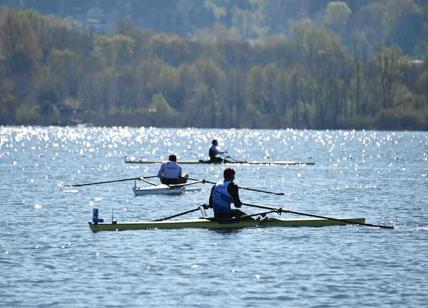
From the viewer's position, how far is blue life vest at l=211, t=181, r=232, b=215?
133 feet

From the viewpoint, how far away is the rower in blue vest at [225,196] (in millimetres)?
40469

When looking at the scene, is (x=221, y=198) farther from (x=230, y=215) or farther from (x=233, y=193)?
(x=230, y=215)

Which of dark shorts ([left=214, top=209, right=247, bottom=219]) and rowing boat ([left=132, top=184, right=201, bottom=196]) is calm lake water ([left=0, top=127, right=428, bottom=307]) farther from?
dark shorts ([left=214, top=209, right=247, bottom=219])

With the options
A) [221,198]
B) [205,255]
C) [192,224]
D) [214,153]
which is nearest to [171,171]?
[192,224]

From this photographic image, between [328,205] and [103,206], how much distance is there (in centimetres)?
884

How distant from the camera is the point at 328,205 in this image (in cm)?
5506

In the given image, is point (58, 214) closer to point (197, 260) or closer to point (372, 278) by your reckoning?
point (197, 260)

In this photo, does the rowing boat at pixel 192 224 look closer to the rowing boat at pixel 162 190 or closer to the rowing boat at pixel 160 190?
the rowing boat at pixel 162 190

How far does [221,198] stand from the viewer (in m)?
40.7

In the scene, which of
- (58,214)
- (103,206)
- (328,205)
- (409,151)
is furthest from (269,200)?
(409,151)

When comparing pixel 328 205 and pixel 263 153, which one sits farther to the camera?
pixel 263 153

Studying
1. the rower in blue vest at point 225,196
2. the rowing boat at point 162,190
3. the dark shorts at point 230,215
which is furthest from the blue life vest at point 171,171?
the rower in blue vest at point 225,196

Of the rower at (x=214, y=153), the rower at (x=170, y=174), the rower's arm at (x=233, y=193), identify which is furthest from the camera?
the rower at (x=214, y=153)

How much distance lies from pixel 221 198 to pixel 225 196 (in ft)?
0.59
